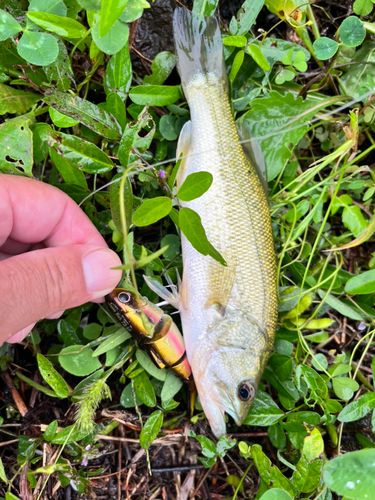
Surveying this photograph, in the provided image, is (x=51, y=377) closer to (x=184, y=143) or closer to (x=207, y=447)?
(x=207, y=447)

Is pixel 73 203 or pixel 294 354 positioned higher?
pixel 73 203

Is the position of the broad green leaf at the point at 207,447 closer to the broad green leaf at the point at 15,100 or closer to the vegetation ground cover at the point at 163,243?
the vegetation ground cover at the point at 163,243

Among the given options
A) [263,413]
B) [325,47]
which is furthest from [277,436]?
[325,47]

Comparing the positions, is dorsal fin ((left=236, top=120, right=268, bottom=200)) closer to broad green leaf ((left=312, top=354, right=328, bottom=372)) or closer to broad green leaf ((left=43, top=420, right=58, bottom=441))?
broad green leaf ((left=312, top=354, right=328, bottom=372))

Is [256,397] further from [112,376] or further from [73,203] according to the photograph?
[73,203]

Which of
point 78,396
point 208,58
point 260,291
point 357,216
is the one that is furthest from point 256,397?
point 208,58

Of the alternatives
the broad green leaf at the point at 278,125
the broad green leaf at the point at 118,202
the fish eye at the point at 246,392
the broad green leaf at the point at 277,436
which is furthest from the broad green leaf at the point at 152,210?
the broad green leaf at the point at 277,436
